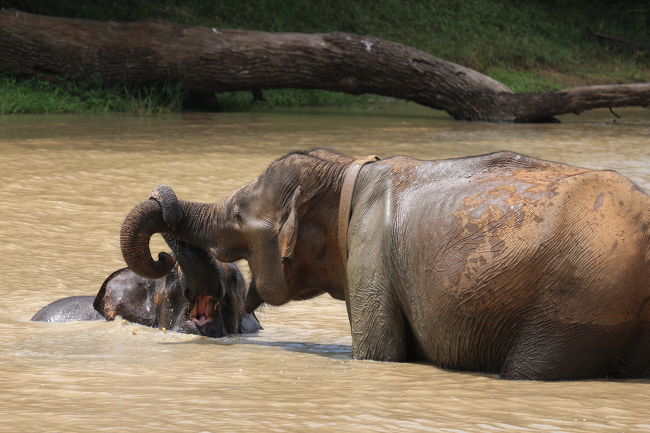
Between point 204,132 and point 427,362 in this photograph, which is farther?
point 204,132

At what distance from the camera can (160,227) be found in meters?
6.16

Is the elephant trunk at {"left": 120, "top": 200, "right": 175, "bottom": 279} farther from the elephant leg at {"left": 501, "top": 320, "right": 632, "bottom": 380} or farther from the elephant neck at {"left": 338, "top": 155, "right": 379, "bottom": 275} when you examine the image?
the elephant leg at {"left": 501, "top": 320, "right": 632, "bottom": 380}

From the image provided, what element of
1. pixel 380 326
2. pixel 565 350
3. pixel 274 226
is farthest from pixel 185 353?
pixel 565 350

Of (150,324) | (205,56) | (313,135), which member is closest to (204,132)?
(313,135)

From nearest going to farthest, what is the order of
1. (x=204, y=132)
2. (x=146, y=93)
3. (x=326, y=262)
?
(x=326, y=262)
(x=204, y=132)
(x=146, y=93)

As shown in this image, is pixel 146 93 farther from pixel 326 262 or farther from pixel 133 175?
pixel 326 262

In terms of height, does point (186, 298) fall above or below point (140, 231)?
below

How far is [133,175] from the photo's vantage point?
459 inches

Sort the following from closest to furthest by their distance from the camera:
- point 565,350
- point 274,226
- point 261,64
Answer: point 565,350 → point 274,226 → point 261,64

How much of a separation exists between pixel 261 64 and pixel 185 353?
13.4 metres

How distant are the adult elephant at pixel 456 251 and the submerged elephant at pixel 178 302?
0.32 meters

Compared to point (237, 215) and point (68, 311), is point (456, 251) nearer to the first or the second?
point (237, 215)

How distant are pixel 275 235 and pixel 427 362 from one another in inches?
41.5

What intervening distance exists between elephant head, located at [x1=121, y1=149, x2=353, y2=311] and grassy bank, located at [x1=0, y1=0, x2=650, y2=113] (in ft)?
39.2
